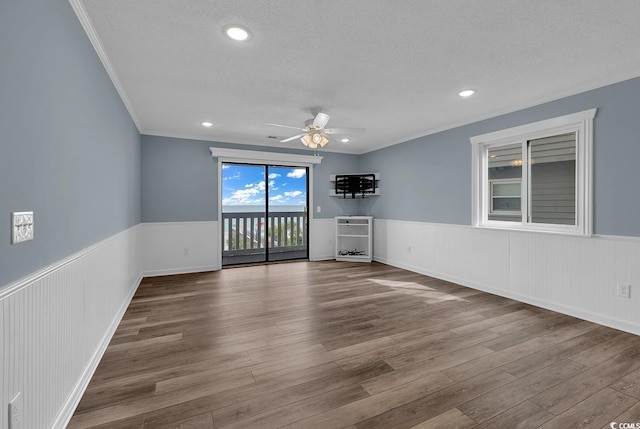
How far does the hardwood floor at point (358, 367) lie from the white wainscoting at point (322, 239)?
267 cm

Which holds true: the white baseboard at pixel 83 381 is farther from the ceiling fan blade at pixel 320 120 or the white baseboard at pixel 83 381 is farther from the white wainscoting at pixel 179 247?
the ceiling fan blade at pixel 320 120

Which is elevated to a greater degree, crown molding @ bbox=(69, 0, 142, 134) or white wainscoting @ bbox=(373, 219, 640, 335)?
crown molding @ bbox=(69, 0, 142, 134)

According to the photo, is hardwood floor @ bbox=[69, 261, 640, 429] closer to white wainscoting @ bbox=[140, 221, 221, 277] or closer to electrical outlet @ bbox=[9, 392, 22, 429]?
electrical outlet @ bbox=[9, 392, 22, 429]

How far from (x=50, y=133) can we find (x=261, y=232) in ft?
17.7

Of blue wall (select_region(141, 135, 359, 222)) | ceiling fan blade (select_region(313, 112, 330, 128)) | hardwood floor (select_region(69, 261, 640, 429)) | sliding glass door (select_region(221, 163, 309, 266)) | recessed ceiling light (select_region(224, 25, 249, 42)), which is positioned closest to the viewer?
hardwood floor (select_region(69, 261, 640, 429))

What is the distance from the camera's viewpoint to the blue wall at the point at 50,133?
114 centimetres

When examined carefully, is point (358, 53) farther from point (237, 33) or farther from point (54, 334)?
point (54, 334)

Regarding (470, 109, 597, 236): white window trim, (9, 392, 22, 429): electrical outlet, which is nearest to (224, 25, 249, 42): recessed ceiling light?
(9, 392, 22, 429): electrical outlet

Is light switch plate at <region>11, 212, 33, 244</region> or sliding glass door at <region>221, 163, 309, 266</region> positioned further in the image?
sliding glass door at <region>221, 163, 309, 266</region>

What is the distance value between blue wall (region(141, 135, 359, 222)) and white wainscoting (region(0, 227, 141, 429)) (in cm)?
268

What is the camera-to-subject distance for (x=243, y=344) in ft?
8.37

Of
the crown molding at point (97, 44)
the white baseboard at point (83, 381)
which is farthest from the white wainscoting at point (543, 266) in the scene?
the crown molding at point (97, 44)

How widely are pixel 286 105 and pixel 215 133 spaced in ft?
6.68

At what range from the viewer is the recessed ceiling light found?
2.11m
